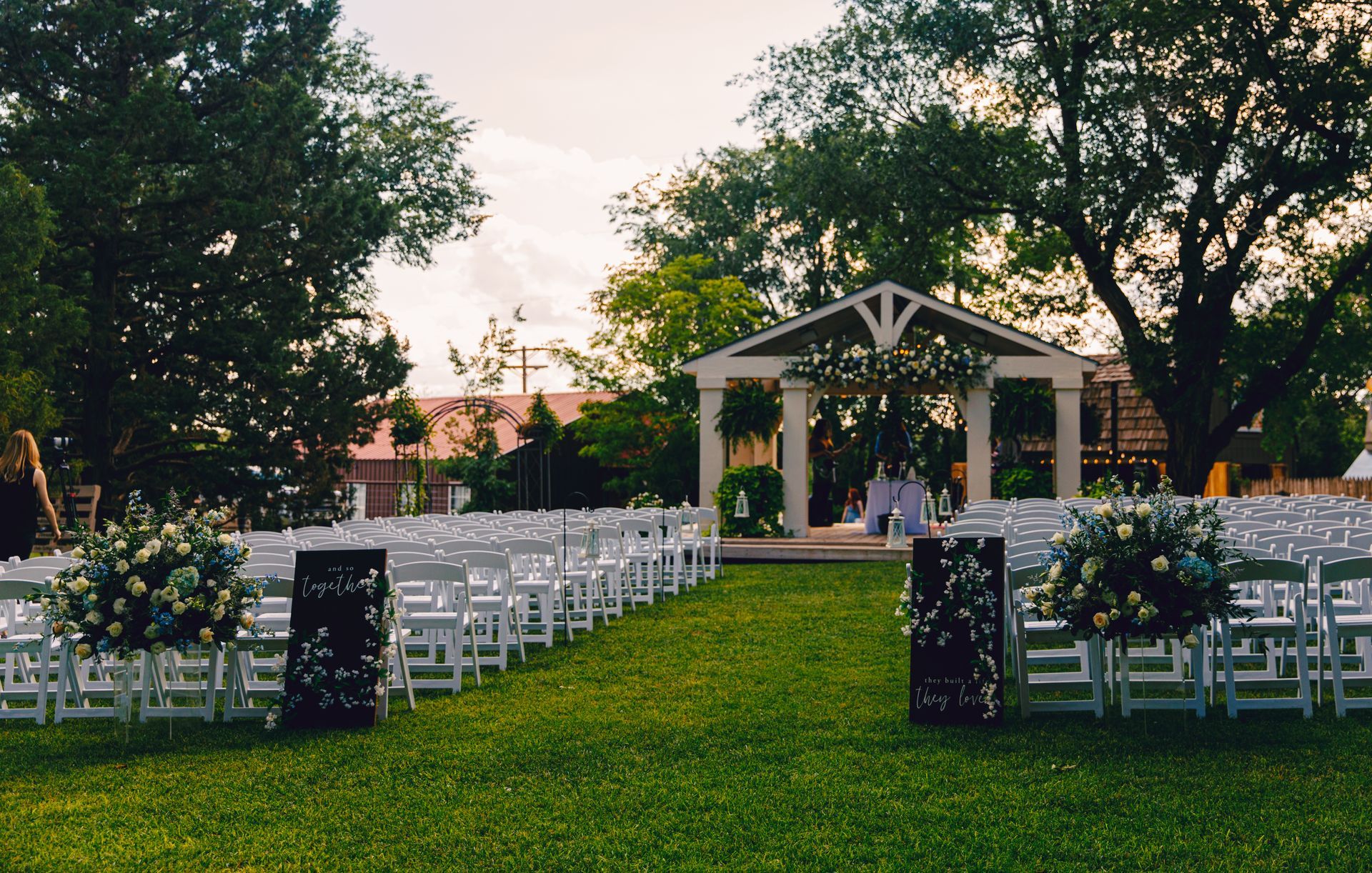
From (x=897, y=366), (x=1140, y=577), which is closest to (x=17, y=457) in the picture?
(x=1140, y=577)

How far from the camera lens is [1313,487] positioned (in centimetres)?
2495

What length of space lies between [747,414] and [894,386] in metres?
2.37

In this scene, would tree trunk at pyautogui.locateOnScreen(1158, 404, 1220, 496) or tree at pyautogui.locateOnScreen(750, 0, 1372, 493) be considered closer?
tree at pyautogui.locateOnScreen(750, 0, 1372, 493)

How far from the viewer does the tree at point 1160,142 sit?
18344mm

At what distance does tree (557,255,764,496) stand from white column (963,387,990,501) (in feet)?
33.1

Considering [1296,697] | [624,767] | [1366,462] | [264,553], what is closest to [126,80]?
[264,553]

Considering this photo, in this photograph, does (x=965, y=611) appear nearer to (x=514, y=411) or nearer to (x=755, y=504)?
(x=755, y=504)

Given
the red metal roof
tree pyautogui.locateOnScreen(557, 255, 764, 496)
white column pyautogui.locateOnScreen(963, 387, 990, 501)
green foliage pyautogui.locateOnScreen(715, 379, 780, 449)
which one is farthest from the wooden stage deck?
the red metal roof

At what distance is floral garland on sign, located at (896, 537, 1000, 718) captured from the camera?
612 cm

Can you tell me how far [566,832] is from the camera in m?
4.54

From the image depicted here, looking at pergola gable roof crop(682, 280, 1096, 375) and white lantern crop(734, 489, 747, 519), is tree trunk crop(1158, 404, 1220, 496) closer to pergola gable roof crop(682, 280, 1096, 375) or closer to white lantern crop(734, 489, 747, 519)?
pergola gable roof crop(682, 280, 1096, 375)

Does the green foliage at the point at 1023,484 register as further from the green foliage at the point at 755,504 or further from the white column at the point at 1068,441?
the green foliage at the point at 755,504

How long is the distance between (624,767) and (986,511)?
259 inches

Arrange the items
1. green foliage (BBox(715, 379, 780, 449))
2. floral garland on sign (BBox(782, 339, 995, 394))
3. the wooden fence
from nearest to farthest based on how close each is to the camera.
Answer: floral garland on sign (BBox(782, 339, 995, 394)), green foliage (BBox(715, 379, 780, 449)), the wooden fence
